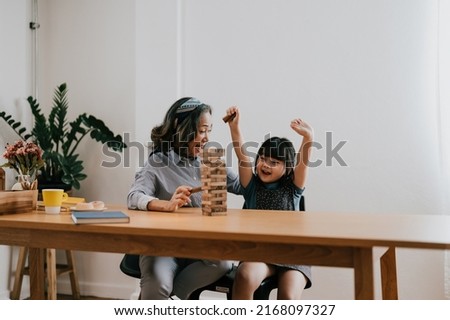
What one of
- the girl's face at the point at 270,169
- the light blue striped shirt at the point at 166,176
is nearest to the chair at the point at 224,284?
the light blue striped shirt at the point at 166,176

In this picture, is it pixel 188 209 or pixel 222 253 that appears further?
pixel 188 209

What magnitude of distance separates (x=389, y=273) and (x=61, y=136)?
100 inches

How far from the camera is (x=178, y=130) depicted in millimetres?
2441

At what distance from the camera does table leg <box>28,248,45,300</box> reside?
2.24 metres

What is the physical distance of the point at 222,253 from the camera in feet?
5.51

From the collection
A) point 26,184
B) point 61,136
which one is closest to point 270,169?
point 26,184

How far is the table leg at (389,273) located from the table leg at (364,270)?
0.66 m

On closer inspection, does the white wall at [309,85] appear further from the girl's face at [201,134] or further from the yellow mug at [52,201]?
the yellow mug at [52,201]

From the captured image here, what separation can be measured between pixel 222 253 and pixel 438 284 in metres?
2.03

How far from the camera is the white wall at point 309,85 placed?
126 inches

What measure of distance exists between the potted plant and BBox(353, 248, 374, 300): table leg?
7.99ft

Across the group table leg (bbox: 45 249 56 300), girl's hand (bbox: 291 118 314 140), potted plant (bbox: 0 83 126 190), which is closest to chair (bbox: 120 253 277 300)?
girl's hand (bbox: 291 118 314 140)
